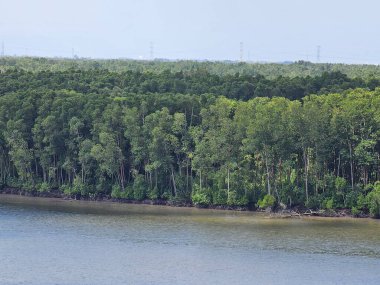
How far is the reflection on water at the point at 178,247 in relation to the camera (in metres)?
55.0

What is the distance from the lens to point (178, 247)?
206 feet

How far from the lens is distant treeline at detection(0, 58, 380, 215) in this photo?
78.3 metres

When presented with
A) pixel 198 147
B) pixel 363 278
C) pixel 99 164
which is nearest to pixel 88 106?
pixel 99 164

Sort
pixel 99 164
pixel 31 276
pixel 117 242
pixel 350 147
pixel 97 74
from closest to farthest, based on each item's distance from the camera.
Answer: pixel 31 276 < pixel 117 242 < pixel 350 147 < pixel 99 164 < pixel 97 74

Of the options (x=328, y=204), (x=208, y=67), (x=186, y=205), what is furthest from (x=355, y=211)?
(x=208, y=67)

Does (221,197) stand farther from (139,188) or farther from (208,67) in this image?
(208,67)

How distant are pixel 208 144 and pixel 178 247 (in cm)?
1972

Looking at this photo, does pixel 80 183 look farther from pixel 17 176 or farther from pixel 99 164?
pixel 17 176

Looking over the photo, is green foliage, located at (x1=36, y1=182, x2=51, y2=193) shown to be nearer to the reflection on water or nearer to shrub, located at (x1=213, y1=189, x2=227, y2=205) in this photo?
the reflection on water

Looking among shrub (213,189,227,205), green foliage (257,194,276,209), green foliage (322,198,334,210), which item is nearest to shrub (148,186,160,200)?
shrub (213,189,227,205)

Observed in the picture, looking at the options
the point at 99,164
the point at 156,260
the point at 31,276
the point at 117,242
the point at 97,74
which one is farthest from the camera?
the point at 97,74

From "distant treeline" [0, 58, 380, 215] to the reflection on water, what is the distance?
3279 millimetres

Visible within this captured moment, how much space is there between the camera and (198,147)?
8131 centimetres

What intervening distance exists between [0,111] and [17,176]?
5672mm
